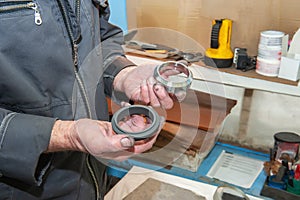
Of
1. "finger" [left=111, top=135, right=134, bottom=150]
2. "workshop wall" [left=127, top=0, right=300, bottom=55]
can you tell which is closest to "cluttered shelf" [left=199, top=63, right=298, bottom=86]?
"workshop wall" [left=127, top=0, right=300, bottom=55]

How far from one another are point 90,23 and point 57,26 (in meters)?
0.09

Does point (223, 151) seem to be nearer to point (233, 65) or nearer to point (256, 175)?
point (256, 175)

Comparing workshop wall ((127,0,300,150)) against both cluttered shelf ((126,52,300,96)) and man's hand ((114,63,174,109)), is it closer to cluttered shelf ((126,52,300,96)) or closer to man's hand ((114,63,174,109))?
cluttered shelf ((126,52,300,96))

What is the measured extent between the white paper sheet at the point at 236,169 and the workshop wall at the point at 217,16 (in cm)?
39

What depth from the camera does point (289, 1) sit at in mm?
1105

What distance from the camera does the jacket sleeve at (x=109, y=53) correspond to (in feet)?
2.72

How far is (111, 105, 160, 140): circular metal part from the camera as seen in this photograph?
534 mm

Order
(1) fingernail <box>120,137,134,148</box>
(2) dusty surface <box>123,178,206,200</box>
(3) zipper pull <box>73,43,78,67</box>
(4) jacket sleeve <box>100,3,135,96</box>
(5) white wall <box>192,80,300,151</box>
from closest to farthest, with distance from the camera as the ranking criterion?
(1) fingernail <box>120,137,134,148</box> < (3) zipper pull <box>73,43,78,67</box> < (4) jacket sleeve <box>100,3,135,96</box> < (2) dusty surface <box>123,178,206,200</box> < (5) white wall <box>192,80,300,151</box>

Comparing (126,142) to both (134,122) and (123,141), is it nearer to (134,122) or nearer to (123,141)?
(123,141)

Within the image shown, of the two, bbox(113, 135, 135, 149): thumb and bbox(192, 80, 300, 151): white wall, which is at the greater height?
bbox(113, 135, 135, 149): thumb

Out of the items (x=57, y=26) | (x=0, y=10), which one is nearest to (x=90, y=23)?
(x=57, y=26)

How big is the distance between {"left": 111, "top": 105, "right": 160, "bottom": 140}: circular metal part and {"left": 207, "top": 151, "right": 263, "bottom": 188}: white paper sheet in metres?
0.63

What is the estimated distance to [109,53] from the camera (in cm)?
85

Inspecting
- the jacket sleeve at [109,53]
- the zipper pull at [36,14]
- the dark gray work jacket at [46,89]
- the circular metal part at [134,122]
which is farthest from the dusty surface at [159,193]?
the zipper pull at [36,14]
